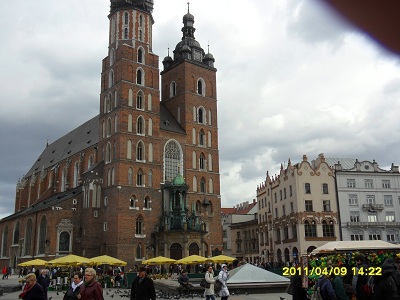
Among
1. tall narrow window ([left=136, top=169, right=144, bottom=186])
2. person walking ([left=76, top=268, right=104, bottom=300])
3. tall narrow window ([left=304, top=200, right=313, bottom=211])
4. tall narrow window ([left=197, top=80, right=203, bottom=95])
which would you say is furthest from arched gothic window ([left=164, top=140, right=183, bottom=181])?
person walking ([left=76, top=268, right=104, bottom=300])

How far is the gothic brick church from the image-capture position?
160 ft

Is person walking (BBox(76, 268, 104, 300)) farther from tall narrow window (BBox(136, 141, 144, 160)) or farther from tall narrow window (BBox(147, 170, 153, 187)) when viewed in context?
tall narrow window (BBox(136, 141, 144, 160))

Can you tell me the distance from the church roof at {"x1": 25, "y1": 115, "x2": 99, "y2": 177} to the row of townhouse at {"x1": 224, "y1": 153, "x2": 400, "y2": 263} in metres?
27.3

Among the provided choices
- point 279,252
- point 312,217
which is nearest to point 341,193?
point 312,217

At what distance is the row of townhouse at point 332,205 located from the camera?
53.6 meters

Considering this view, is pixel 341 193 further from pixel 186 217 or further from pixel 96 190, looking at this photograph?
pixel 96 190

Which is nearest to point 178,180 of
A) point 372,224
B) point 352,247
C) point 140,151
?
point 140,151

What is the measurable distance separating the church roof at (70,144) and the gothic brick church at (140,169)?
133cm

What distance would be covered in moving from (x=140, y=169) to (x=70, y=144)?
2633 cm

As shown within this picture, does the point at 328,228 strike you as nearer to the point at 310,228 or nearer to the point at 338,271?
the point at 310,228

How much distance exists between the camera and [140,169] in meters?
50.8

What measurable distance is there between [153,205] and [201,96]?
55.1ft

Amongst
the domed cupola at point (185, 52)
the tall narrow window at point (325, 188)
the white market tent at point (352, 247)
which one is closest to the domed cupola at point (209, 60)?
the domed cupola at point (185, 52)

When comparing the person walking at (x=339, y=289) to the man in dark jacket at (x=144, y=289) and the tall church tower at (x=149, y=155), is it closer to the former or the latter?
the man in dark jacket at (x=144, y=289)
